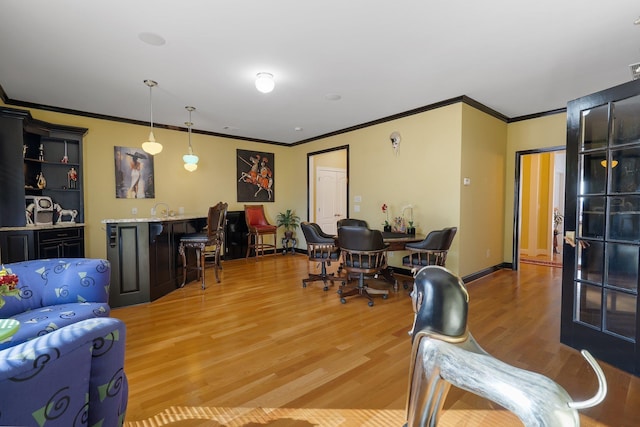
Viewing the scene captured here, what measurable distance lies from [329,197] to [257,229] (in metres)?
2.04

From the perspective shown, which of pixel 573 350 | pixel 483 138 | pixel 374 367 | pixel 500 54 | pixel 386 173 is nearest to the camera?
pixel 374 367

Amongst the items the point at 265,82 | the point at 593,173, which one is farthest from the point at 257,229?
the point at 593,173

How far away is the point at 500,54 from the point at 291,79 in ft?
7.43

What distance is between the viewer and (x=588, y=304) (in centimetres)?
248

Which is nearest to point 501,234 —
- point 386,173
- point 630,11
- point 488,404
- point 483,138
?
point 483,138

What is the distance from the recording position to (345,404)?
1.83 meters

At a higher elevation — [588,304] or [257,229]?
[257,229]

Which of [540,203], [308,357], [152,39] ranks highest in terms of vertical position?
[152,39]

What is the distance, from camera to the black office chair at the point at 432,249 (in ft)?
11.9

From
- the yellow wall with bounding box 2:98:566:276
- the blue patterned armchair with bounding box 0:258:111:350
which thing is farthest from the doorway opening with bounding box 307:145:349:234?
the blue patterned armchair with bounding box 0:258:111:350

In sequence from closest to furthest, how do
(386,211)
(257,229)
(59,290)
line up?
(59,290) < (386,211) < (257,229)

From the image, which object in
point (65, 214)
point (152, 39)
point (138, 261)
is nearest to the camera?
point (152, 39)

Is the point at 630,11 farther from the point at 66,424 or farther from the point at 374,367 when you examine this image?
the point at 66,424

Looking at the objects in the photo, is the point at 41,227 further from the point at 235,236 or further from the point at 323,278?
the point at 323,278
